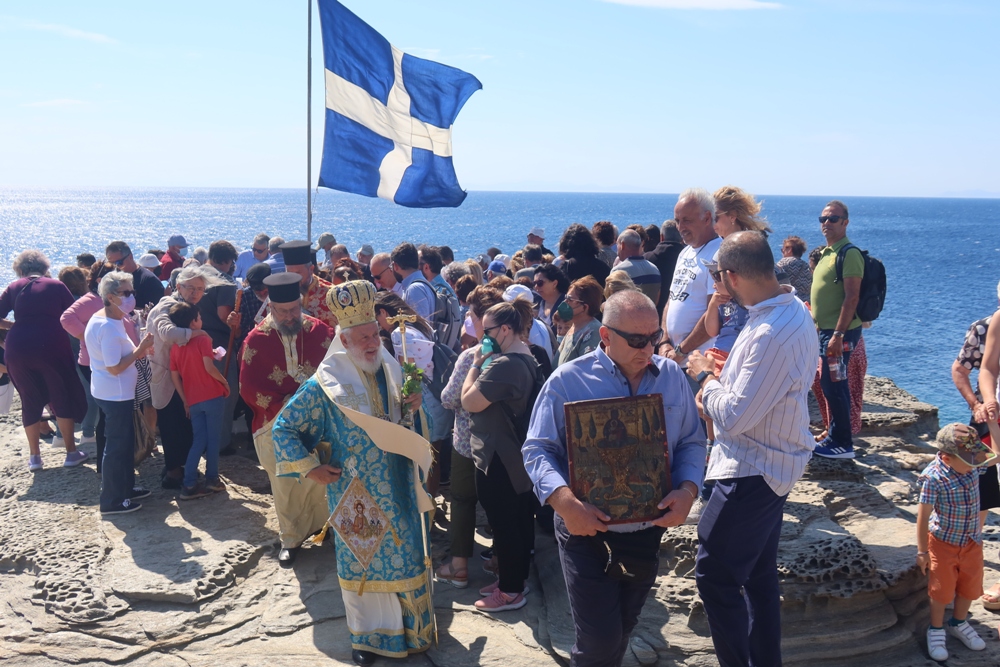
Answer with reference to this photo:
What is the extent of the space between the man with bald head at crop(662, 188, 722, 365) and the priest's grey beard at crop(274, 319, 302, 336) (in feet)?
8.43

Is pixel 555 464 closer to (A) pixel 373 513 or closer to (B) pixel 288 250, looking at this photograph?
(A) pixel 373 513

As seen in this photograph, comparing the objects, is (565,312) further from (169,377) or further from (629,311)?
(169,377)

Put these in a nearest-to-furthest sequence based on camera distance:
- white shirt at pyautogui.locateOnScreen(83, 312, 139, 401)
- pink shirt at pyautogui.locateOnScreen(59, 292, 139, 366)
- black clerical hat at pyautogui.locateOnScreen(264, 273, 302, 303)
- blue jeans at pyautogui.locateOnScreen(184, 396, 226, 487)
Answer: black clerical hat at pyautogui.locateOnScreen(264, 273, 302, 303) < white shirt at pyautogui.locateOnScreen(83, 312, 139, 401) < blue jeans at pyautogui.locateOnScreen(184, 396, 226, 487) < pink shirt at pyautogui.locateOnScreen(59, 292, 139, 366)

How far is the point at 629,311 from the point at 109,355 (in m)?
4.73

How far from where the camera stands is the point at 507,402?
4.66 meters

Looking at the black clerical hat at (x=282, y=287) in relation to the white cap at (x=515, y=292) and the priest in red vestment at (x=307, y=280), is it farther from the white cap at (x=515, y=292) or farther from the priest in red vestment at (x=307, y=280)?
the white cap at (x=515, y=292)

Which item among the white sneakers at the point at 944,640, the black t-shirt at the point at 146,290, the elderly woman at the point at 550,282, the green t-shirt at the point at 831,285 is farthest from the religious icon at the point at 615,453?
the black t-shirt at the point at 146,290

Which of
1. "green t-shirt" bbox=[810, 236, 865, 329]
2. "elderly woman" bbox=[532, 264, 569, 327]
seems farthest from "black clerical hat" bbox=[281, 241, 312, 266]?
"green t-shirt" bbox=[810, 236, 865, 329]

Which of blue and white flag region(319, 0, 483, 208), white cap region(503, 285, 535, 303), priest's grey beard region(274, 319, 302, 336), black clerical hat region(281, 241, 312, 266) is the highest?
blue and white flag region(319, 0, 483, 208)

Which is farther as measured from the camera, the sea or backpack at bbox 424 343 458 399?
the sea

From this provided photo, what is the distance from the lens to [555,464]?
333 cm

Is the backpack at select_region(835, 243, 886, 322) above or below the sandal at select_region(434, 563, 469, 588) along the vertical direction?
above

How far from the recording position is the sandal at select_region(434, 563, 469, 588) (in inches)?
204

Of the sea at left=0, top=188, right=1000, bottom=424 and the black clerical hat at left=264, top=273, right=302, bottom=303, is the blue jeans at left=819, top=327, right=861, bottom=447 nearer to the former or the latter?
the black clerical hat at left=264, top=273, right=302, bottom=303
